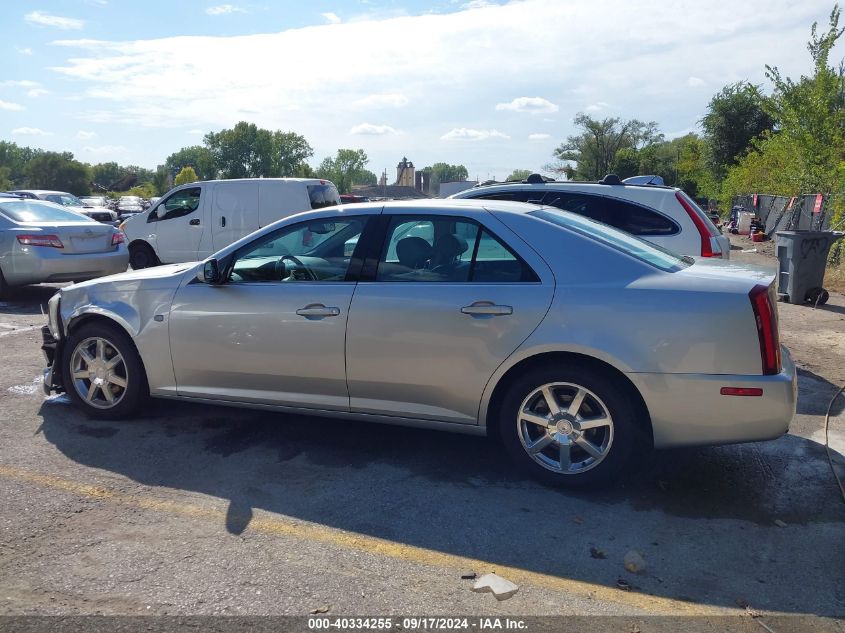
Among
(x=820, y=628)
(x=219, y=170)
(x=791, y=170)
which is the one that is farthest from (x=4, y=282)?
(x=219, y=170)

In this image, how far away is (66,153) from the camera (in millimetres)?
115562

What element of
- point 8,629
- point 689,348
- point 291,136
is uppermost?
point 291,136

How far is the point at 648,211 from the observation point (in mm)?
7102

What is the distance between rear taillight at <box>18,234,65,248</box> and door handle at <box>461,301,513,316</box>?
8.33 meters

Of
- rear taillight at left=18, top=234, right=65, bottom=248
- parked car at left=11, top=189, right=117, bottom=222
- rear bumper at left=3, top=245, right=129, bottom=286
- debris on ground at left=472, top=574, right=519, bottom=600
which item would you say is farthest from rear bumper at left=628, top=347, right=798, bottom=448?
parked car at left=11, top=189, right=117, bottom=222

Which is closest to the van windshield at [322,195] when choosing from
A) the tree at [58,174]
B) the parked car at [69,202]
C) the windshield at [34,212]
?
the windshield at [34,212]

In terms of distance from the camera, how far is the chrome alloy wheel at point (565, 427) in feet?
12.9

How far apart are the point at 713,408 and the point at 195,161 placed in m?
162

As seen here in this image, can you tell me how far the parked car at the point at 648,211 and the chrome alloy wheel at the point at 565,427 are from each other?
3.27m

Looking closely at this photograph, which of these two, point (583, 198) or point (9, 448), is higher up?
point (583, 198)

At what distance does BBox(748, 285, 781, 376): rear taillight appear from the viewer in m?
3.69

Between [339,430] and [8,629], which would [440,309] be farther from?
[8,629]

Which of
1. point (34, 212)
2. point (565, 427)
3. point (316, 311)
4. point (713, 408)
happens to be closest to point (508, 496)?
point (565, 427)

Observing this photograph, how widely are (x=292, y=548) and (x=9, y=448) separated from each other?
244 centimetres
